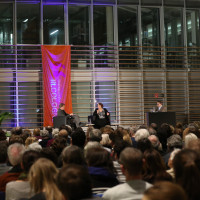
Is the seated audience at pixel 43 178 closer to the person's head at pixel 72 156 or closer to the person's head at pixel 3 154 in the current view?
the person's head at pixel 72 156

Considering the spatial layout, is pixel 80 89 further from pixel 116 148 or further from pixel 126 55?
pixel 116 148

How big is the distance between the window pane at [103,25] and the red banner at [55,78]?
67.4 inches

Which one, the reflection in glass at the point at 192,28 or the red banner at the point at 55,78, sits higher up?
the reflection in glass at the point at 192,28

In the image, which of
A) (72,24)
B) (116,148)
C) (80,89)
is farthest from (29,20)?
(116,148)

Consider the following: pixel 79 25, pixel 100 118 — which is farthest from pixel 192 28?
pixel 100 118

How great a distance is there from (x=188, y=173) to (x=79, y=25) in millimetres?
14007

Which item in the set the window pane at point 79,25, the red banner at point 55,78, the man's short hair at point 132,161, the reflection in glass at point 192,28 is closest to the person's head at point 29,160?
the man's short hair at point 132,161

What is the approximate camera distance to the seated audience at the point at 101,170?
344 centimetres

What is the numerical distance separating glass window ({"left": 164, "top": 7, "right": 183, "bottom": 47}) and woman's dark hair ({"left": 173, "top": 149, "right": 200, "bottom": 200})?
14.4 metres

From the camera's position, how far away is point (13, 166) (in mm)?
3963

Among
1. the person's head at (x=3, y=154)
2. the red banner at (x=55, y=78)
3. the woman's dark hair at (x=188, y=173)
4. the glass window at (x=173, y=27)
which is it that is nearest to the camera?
the woman's dark hair at (x=188, y=173)

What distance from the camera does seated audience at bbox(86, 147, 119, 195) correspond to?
344 cm

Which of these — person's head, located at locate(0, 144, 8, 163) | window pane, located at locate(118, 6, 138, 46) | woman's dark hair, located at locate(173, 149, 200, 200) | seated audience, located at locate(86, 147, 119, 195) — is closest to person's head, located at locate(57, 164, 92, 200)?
woman's dark hair, located at locate(173, 149, 200, 200)

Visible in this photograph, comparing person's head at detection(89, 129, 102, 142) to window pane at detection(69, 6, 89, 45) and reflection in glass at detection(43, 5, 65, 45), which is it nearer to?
reflection in glass at detection(43, 5, 65, 45)
